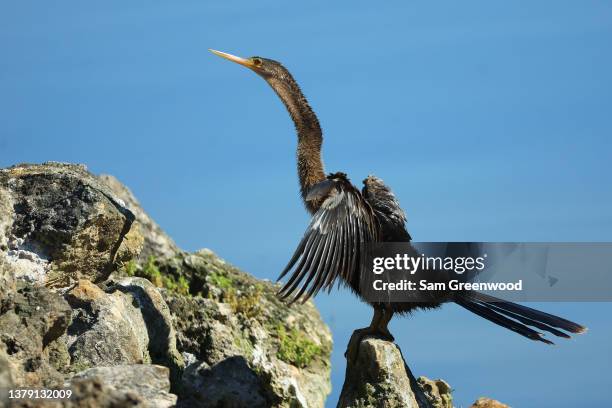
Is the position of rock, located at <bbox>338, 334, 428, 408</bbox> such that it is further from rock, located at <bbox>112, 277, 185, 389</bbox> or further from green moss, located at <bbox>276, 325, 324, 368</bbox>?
green moss, located at <bbox>276, 325, 324, 368</bbox>

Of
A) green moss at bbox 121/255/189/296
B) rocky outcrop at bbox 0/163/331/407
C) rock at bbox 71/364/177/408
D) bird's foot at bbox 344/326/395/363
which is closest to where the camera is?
rock at bbox 71/364/177/408

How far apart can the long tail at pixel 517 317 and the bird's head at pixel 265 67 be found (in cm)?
400

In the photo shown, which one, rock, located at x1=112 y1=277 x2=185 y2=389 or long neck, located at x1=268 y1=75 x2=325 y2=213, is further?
long neck, located at x1=268 y1=75 x2=325 y2=213

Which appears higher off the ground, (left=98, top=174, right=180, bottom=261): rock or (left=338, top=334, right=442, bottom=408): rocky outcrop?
(left=98, top=174, right=180, bottom=261): rock

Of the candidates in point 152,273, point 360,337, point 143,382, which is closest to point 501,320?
point 360,337

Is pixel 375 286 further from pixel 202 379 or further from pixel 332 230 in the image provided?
pixel 202 379

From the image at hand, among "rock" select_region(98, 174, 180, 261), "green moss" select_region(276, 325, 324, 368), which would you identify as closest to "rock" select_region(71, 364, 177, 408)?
"green moss" select_region(276, 325, 324, 368)

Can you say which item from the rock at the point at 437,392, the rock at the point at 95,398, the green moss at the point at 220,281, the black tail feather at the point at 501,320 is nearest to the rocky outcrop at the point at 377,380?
the rock at the point at 437,392

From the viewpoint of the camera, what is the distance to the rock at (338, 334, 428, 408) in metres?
9.16

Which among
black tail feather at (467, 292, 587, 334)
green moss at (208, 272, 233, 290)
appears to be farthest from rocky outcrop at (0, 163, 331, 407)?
black tail feather at (467, 292, 587, 334)

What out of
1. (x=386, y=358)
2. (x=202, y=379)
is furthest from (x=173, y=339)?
(x=386, y=358)

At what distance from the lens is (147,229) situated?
16578mm

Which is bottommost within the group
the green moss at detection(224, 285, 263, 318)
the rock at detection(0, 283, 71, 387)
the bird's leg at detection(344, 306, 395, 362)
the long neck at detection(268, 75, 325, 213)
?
the rock at detection(0, 283, 71, 387)

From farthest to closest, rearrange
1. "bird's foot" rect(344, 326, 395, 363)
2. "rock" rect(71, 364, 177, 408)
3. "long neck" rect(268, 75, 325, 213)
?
"long neck" rect(268, 75, 325, 213) → "bird's foot" rect(344, 326, 395, 363) → "rock" rect(71, 364, 177, 408)
